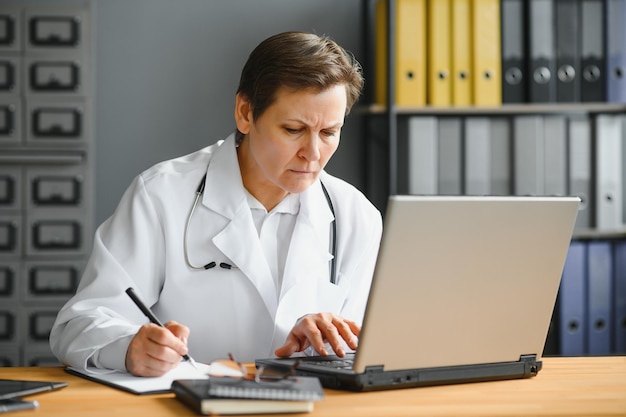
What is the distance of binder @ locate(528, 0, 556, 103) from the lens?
9.75 feet

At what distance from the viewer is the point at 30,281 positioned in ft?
9.86

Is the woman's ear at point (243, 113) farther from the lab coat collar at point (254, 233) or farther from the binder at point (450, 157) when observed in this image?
the binder at point (450, 157)

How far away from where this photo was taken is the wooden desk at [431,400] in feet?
3.77

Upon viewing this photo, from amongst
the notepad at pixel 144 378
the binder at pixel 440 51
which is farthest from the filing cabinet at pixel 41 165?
the notepad at pixel 144 378

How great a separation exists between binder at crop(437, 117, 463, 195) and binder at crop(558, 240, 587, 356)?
0.45 meters

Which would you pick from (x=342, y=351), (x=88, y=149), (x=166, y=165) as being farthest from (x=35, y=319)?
(x=342, y=351)

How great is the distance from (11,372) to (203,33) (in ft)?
6.81

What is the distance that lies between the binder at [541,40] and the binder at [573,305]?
602 mm

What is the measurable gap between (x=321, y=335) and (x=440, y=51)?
5.52 feet

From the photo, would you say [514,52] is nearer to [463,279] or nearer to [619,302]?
[619,302]

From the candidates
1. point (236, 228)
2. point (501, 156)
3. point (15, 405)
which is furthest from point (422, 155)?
point (15, 405)

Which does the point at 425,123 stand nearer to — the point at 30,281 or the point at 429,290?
the point at 30,281

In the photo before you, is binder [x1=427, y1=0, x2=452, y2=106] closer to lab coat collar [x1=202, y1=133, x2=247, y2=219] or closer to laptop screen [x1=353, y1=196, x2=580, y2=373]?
lab coat collar [x1=202, y1=133, x2=247, y2=219]

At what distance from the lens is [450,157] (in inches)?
Answer: 119
